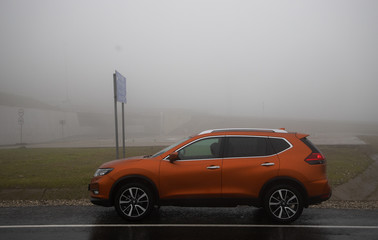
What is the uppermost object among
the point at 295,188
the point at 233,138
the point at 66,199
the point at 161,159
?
the point at 233,138

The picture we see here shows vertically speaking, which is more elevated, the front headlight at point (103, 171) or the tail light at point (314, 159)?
the tail light at point (314, 159)

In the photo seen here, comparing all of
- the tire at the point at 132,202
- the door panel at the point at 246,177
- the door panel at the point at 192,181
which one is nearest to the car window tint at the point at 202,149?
the door panel at the point at 192,181

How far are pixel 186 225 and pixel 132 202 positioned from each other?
3.57 feet

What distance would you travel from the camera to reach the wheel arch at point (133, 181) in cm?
554

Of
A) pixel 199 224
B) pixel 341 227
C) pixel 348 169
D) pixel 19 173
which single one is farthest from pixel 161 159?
pixel 348 169

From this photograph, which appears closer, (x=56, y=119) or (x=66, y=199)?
(x=66, y=199)

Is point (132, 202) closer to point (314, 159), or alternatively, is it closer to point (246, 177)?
point (246, 177)

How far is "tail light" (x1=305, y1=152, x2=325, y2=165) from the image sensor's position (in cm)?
548

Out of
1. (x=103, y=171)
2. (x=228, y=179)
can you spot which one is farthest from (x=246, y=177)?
(x=103, y=171)

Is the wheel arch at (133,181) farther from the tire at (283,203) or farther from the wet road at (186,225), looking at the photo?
the tire at (283,203)

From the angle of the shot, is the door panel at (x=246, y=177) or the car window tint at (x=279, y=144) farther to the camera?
the car window tint at (x=279, y=144)

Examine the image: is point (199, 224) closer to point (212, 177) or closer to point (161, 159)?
point (212, 177)

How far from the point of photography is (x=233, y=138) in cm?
574

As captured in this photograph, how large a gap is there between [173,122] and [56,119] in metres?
36.9
